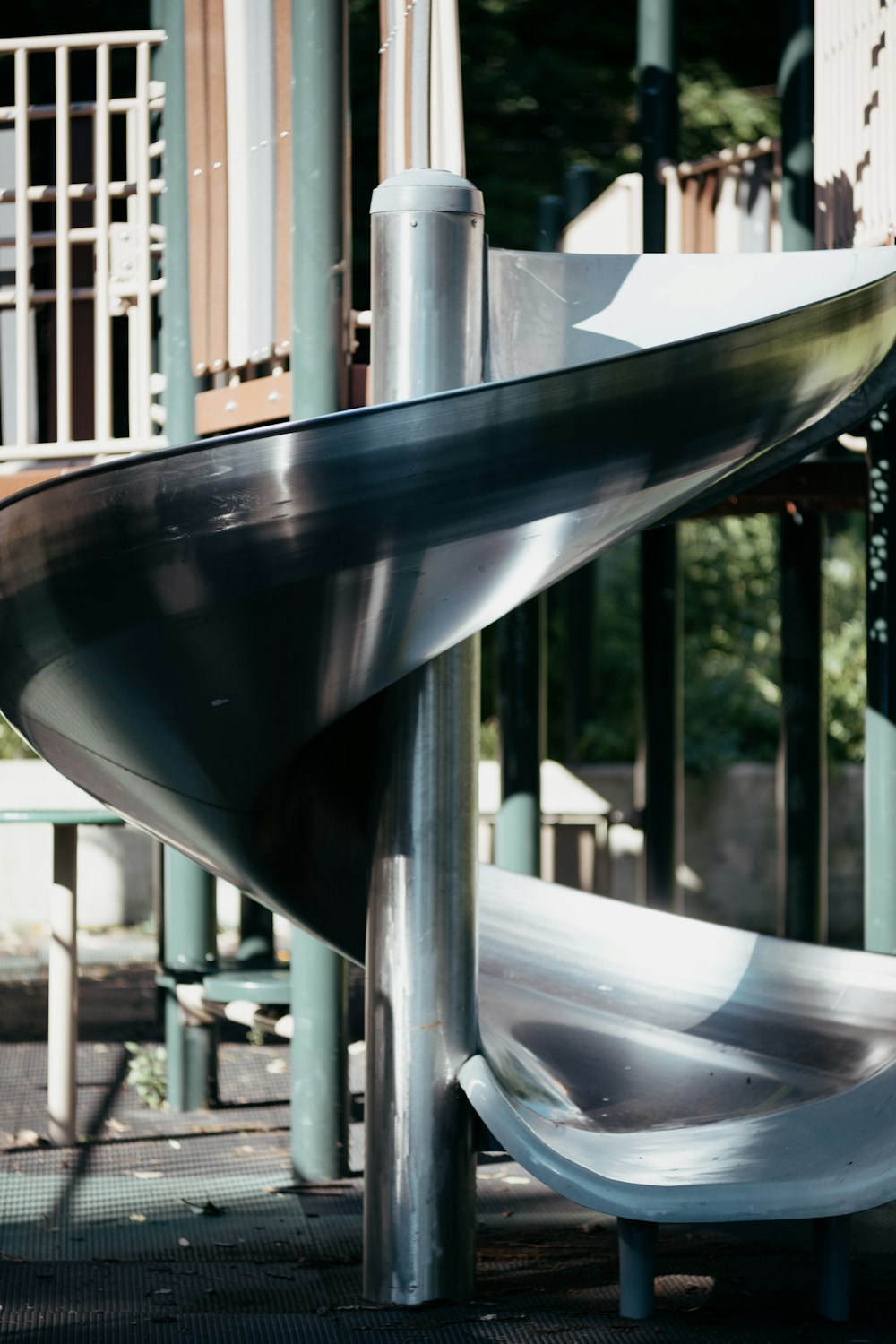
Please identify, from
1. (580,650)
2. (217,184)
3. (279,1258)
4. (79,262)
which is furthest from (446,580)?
(580,650)

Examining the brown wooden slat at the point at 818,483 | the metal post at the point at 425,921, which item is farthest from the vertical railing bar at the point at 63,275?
the brown wooden slat at the point at 818,483

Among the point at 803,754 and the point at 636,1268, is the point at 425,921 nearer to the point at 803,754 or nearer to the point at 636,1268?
the point at 636,1268

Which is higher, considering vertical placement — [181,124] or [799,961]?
[181,124]

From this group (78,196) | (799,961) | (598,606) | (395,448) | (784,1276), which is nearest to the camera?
(395,448)

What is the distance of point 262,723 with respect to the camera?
3.41 meters

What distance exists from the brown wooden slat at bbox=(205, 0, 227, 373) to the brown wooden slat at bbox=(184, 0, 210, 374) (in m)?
0.03

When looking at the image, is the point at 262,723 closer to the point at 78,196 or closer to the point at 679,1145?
the point at 679,1145

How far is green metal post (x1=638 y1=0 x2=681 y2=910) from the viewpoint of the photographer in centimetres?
696

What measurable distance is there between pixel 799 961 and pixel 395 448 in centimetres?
223

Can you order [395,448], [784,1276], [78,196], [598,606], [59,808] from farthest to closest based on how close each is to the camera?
[598,606] < [78,196] < [59,808] < [784,1276] < [395,448]

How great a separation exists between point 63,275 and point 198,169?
55cm

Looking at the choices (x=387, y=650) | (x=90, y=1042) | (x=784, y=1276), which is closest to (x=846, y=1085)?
(x=784, y=1276)

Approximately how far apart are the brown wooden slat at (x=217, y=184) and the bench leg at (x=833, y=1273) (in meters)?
2.94

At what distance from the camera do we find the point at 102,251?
509 cm
